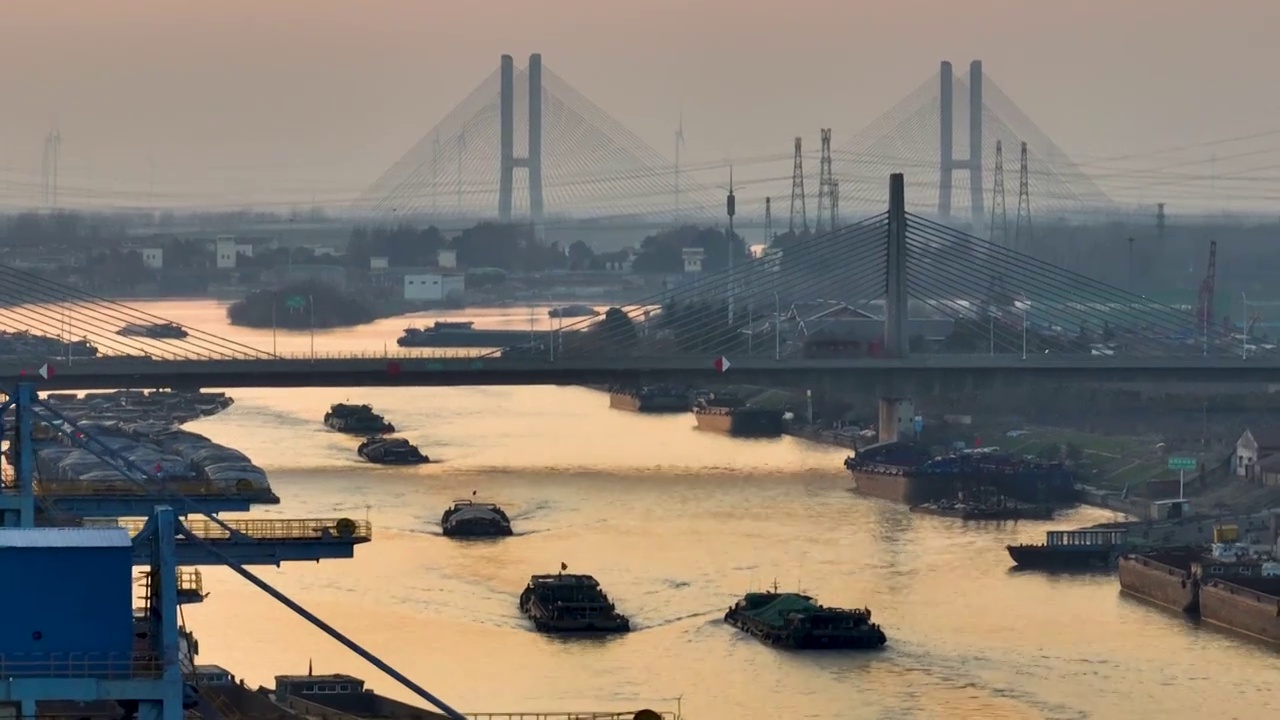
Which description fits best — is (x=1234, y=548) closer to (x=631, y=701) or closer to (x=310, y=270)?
(x=631, y=701)

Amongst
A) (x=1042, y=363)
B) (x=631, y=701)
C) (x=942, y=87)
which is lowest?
(x=631, y=701)

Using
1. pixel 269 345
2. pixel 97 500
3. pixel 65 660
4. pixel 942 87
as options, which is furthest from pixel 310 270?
pixel 65 660

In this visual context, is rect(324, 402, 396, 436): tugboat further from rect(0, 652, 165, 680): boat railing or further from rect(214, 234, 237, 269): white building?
rect(214, 234, 237, 269): white building

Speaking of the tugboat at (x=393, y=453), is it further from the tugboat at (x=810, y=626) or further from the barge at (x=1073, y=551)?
the tugboat at (x=810, y=626)

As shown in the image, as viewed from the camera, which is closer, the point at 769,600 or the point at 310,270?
the point at 769,600

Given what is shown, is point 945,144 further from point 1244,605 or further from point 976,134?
point 1244,605

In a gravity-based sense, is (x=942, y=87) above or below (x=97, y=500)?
above

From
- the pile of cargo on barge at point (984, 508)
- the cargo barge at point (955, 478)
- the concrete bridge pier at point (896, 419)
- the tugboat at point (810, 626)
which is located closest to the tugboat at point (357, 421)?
the concrete bridge pier at point (896, 419)
